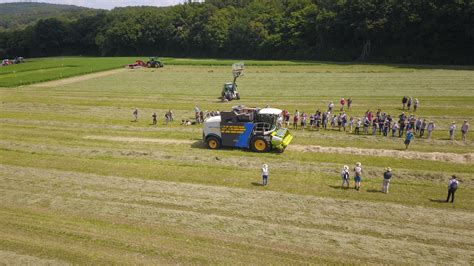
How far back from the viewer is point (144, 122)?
112ft

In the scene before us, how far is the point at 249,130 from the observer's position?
2447 centimetres

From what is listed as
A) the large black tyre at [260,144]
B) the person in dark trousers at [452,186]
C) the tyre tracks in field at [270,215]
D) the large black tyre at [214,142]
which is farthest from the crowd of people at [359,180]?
the large black tyre at [214,142]

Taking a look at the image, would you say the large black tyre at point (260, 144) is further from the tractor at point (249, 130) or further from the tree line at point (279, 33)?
the tree line at point (279, 33)

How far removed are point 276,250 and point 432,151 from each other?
14566mm

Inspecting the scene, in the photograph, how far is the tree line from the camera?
2496 inches

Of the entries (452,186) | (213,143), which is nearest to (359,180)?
(452,186)

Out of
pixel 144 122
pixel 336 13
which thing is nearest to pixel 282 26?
pixel 336 13

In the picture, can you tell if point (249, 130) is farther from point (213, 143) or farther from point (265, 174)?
point (265, 174)

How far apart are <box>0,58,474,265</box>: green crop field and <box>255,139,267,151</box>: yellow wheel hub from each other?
2.10 feet

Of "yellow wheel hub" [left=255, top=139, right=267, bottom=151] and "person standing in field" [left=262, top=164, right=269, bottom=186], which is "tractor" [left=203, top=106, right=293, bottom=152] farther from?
"person standing in field" [left=262, top=164, right=269, bottom=186]

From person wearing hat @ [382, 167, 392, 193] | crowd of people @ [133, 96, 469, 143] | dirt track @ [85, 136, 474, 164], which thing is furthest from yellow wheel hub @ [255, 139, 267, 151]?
person wearing hat @ [382, 167, 392, 193]

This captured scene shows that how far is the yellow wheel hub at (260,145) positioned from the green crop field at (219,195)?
0.64 meters

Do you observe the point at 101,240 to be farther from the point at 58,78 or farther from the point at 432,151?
the point at 58,78

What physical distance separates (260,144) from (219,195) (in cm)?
656
